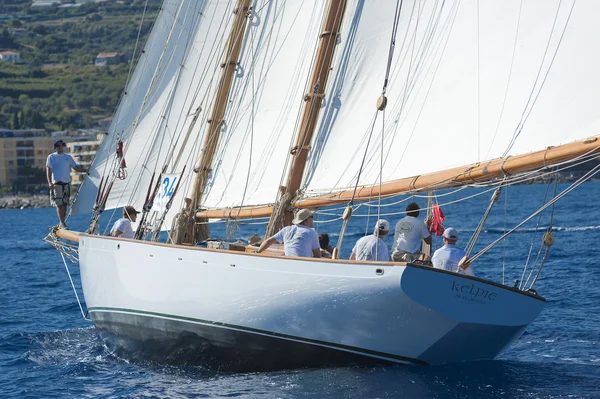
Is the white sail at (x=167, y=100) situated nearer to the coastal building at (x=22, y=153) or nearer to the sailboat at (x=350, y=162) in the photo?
the sailboat at (x=350, y=162)

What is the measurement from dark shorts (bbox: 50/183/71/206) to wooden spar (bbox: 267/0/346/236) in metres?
5.40

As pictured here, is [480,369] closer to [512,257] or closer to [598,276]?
[598,276]

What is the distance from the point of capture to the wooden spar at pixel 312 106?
19156 mm

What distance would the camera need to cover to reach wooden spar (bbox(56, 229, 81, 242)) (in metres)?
22.8

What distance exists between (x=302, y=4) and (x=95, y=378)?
8755 mm

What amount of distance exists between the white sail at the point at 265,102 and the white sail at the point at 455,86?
97.8 inches

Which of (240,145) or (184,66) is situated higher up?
(184,66)

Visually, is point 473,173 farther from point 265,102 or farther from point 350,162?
point 265,102

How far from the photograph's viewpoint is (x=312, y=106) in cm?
1920

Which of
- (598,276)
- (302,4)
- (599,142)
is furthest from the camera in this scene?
(598,276)

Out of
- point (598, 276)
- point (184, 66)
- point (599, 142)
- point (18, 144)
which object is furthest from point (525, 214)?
point (18, 144)

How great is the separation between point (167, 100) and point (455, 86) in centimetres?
942

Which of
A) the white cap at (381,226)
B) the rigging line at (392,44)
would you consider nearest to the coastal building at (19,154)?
Result: the rigging line at (392,44)

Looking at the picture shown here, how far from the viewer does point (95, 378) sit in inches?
700
